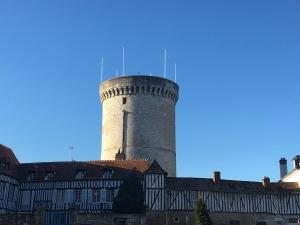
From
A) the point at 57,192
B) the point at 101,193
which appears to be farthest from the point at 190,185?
the point at 57,192

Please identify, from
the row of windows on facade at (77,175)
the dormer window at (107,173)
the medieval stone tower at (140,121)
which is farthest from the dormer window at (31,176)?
the medieval stone tower at (140,121)

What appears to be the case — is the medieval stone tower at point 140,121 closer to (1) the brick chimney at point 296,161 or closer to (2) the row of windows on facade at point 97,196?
(2) the row of windows on facade at point 97,196

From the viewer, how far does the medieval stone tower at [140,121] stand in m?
40.8

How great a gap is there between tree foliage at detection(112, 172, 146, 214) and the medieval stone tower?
809cm

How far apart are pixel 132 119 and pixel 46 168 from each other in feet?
27.6

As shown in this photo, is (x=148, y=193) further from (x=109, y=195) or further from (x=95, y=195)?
(x=95, y=195)

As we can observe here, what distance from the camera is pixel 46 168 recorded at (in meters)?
35.9

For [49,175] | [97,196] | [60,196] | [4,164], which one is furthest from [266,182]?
[4,164]

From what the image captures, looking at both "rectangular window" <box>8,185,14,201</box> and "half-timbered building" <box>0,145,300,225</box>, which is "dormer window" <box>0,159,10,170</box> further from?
"rectangular window" <box>8,185,14,201</box>

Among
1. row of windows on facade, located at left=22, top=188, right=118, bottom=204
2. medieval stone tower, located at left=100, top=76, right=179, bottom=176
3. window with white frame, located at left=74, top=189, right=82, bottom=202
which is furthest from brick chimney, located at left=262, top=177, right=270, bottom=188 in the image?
window with white frame, located at left=74, top=189, right=82, bottom=202

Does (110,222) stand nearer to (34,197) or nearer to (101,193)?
(101,193)

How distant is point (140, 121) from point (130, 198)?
418 inches

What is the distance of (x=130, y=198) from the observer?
3144 cm

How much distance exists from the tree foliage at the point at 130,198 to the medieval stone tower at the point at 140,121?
809 centimetres
